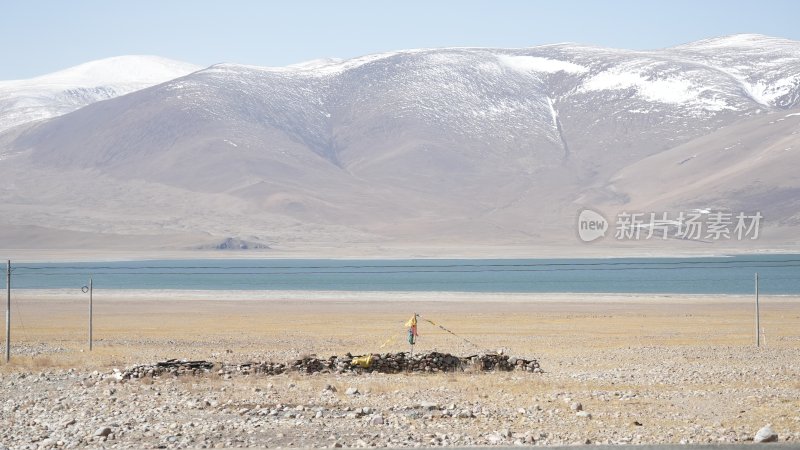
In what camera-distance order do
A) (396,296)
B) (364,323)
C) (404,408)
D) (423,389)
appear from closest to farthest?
1. (404,408)
2. (423,389)
3. (364,323)
4. (396,296)

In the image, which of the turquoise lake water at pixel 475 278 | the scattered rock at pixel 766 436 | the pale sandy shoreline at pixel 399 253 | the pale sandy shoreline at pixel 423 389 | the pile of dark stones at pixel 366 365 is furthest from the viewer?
the pale sandy shoreline at pixel 399 253

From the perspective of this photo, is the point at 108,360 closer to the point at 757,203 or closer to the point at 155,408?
the point at 155,408

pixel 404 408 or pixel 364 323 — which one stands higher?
pixel 404 408

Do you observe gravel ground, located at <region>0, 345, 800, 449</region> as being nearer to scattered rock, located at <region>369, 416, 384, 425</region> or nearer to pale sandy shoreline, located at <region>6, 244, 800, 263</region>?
scattered rock, located at <region>369, 416, 384, 425</region>

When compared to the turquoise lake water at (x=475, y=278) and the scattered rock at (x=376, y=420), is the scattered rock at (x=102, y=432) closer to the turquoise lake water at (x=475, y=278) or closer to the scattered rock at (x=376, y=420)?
the scattered rock at (x=376, y=420)

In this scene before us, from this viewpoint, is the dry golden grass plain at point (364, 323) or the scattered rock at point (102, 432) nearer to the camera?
the scattered rock at point (102, 432)

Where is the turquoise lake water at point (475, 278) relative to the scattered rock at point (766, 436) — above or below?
below

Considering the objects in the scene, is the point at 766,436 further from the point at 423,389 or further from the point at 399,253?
the point at 399,253

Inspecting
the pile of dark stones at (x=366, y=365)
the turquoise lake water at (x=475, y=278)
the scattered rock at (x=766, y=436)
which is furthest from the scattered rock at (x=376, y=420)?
the turquoise lake water at (x=475, y=278)

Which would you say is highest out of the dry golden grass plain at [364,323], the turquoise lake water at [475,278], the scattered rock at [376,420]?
the scattered rock at [376,420]

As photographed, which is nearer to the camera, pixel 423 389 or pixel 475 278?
pixel 423 389

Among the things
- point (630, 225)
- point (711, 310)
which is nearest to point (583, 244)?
point (630, 225)
